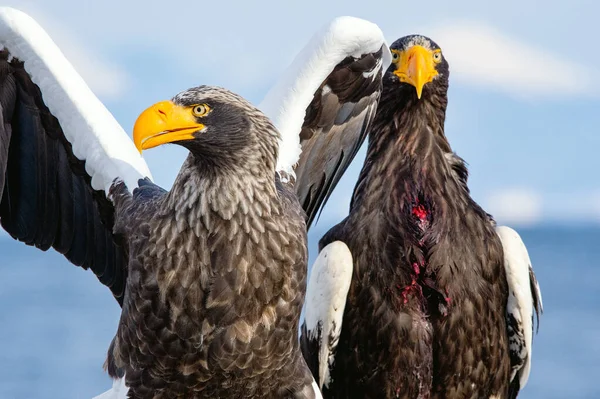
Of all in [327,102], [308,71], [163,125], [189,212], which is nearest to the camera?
[163,125]

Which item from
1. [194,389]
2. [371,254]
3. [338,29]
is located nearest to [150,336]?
[194,389]

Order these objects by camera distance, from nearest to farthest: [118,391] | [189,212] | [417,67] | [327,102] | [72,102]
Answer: [189,212]
[118,391]
[72,102]
[417,67]
[327,102]

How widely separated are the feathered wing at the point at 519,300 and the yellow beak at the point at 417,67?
855mm

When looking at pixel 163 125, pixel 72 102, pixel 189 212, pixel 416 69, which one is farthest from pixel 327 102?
pixel 163 125

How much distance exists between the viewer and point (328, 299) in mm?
4781

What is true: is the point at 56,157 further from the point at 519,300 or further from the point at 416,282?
the point at 519,300

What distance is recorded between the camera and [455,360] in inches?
190

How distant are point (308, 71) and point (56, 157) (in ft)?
4.23

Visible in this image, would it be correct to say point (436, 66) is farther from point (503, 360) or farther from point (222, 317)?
point (222, 317)

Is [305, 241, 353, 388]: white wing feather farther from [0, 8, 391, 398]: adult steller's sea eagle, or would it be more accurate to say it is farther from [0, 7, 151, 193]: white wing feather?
[0, 7, 151, 193]: white wing feather

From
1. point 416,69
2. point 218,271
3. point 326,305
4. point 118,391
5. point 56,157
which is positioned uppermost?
point 416,69

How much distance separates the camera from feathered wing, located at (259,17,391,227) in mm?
4871

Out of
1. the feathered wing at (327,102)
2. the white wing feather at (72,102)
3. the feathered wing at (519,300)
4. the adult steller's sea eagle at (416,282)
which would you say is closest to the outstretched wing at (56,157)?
A: the white wing feather at (72,102)

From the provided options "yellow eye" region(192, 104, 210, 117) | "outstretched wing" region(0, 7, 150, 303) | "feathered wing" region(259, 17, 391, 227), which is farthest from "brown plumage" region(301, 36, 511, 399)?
"yellow eye" region(192, 104, 210, 117)
